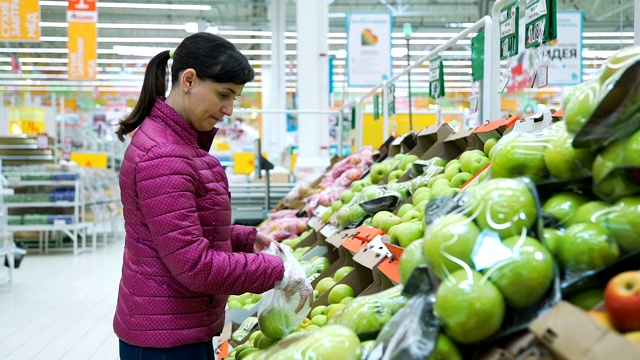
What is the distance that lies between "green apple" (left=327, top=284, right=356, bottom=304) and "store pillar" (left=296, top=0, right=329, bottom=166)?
6.69m

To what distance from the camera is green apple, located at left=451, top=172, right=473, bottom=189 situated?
2.65 metres

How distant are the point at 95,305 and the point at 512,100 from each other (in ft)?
66.6

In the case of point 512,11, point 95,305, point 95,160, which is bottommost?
point 95,305

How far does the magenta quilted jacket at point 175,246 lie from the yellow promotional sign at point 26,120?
17429mm

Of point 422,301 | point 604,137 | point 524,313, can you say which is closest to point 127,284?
point 422,301

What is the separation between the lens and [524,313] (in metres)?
1.15

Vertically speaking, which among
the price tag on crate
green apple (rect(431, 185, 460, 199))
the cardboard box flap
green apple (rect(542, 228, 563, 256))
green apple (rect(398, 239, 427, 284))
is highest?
green apple (rect(542, 228, 563, 256))

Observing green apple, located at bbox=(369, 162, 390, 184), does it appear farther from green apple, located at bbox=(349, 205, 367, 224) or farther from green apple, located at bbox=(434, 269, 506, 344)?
green apple, located at bbox=(434, 269, 506, 344)

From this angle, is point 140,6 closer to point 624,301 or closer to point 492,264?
point 492,264

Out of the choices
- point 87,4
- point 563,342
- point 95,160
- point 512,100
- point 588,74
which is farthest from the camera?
point 512,100

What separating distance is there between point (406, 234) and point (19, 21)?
29.9ft

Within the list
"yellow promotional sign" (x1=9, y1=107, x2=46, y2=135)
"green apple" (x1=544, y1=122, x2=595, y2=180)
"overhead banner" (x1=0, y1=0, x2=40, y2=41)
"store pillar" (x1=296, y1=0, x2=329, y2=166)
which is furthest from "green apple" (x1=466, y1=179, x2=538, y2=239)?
"yellow promotional sign" (x1=9, y1=107, x2=46, y2=135)

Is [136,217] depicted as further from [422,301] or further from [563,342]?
[563,342]

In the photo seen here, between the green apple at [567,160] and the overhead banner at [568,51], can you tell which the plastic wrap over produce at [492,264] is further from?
the overhead banner at [568,51]
